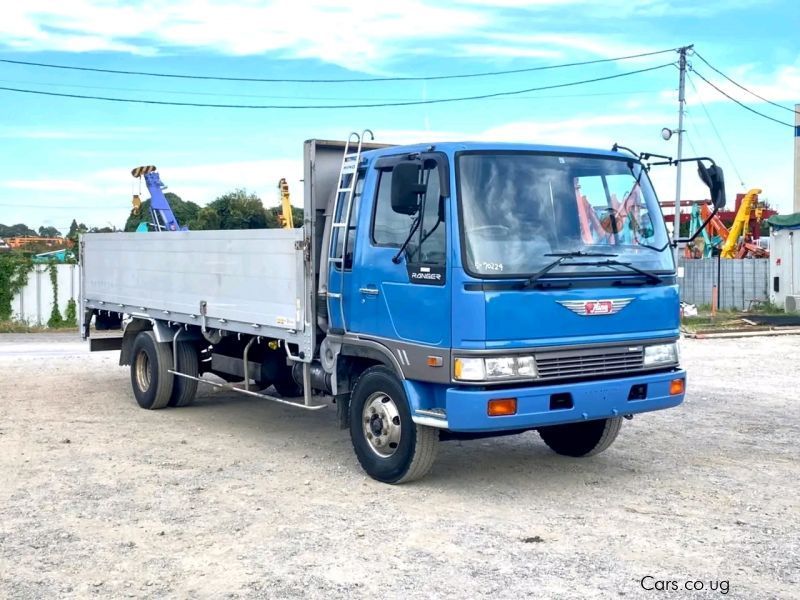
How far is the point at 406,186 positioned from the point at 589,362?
181cm

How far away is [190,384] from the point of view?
35.1 feet

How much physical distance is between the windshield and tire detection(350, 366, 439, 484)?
1260 millimetres

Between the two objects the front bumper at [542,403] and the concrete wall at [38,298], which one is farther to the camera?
the concrete wall at [38,298]

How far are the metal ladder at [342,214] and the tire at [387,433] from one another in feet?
1.85

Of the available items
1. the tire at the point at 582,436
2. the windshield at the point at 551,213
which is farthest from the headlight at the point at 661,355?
the tire at the point at 582,436

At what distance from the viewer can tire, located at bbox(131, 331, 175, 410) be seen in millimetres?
10578

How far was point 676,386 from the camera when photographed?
721 centimetres

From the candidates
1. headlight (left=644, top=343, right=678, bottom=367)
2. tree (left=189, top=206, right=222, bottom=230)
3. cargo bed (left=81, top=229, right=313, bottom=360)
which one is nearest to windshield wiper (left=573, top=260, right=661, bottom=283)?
headlight (left=644, top=343, right=678, bottom=367)

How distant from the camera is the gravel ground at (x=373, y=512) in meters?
5.11

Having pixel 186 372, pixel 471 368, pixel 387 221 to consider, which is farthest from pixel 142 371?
pixel 471 368

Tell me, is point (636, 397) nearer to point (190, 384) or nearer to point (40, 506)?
point (40, 506)

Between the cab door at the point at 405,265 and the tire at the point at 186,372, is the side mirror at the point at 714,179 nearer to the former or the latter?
the cab door at the point at 405,265

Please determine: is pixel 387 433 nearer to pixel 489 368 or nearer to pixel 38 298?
pixel 489 368

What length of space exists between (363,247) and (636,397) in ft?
7.70
